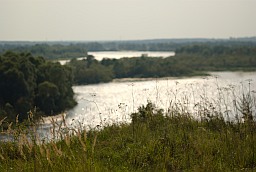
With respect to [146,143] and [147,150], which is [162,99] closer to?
[146,143]

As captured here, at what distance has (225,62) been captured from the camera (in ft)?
301

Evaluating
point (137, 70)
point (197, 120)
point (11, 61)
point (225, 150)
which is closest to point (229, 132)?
point (225, 150)

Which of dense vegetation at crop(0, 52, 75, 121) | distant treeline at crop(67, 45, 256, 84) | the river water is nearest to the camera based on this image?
the river water

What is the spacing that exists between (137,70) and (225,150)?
79.9 metres

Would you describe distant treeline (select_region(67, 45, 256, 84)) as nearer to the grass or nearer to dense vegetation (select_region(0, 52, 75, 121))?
dense vegetation (select_region(0, 52, 75, 121))

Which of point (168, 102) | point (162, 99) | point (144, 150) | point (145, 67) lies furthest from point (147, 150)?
point (145, 67)

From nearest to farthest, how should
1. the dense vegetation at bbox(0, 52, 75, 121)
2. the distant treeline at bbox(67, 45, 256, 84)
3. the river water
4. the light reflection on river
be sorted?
the river water, the light reflection on river, the dense vegetation at bbox(0, 52, 75, 121), the distant treeline at bbox(67, 45, 256, 84)

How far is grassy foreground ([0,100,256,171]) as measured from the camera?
4.98m

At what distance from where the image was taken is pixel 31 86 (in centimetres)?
4262

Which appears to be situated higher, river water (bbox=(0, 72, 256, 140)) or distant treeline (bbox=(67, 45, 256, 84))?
river water (bbox=(0, 72, 256, 140))

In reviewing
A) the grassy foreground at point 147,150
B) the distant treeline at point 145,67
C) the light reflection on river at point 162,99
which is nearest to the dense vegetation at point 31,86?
the light reflection on river at point 162,99

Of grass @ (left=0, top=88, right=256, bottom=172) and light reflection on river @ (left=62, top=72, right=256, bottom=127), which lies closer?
grass @ (left=0, top=88, right=256, bottom=172)

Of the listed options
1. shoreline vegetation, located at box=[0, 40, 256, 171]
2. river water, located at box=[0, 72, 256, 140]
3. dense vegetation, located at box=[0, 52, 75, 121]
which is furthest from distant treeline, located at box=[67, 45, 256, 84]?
shoreline vegetation, located at box=[0, 40, 256, 171]

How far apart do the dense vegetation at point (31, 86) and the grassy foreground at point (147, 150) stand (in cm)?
3018
